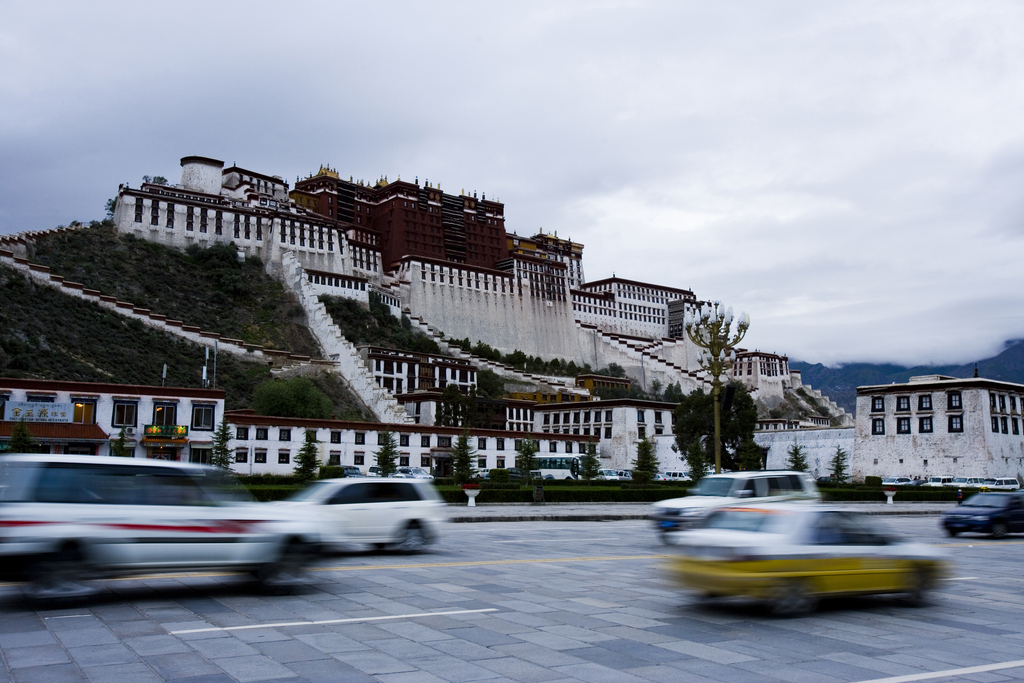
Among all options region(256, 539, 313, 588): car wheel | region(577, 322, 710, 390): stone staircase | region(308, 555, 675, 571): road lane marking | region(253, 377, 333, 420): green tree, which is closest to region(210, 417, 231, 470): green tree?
region(253, 377, 333, 420): green tree

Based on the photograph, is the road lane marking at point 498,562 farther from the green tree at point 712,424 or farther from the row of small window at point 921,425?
the row of small window at point 921,425

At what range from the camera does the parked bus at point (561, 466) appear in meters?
63.3

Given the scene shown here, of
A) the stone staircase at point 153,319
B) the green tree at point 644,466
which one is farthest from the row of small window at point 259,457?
the stone staircase at point 153,319

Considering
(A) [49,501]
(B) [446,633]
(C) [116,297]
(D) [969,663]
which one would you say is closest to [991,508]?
(D) [969,663]

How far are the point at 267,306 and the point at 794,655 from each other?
91.0 m

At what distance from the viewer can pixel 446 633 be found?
872 centimetres

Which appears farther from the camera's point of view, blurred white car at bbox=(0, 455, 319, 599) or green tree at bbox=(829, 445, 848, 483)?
green tree at bbox=(829, 445, 848, 483)

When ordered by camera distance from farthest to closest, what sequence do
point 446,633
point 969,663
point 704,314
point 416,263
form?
point 416,263 → point 704,314 → point 446,633 → point 969,663

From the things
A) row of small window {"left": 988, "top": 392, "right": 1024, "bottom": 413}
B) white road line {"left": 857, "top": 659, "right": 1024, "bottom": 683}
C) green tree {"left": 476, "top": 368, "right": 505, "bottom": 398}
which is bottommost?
white road line {"left": 857, "top": 659, "right": 1024, "bottom": 683}

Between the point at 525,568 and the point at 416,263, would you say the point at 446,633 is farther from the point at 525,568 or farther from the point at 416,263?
the point at 416,263

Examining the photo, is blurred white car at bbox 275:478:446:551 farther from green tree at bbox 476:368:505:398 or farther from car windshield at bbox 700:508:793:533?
green tree at bbox 476:368:505:398

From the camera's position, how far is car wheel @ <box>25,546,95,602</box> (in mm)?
9555

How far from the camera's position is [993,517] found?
21.9 m

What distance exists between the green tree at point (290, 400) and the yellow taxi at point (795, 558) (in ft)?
181
